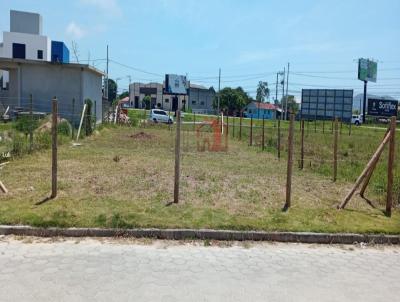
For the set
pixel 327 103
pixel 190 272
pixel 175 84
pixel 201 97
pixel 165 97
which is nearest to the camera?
pixel 190 272

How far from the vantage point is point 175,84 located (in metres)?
69.9

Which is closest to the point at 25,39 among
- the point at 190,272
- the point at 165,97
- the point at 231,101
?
the point at 190,272

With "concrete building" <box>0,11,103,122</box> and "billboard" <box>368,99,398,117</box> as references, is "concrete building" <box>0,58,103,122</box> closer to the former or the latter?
"concrete building" <box>0,11,103,122</box>

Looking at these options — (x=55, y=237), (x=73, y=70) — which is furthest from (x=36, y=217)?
(x=73, y=70)

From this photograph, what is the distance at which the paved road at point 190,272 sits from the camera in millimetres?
4402

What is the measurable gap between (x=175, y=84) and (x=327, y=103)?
23.8 meters

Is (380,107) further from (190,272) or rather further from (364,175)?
(190,272)

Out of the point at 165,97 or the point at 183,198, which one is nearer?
the point at 183,198

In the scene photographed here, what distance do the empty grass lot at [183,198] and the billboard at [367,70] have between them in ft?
232

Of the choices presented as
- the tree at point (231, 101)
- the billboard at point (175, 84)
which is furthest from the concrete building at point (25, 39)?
the tree at point (231, 101)

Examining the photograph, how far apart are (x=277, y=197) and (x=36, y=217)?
15.0 feet

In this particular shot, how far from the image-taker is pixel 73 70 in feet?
79.7

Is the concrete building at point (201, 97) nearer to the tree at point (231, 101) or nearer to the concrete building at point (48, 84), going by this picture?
the tree at point (231, 101)

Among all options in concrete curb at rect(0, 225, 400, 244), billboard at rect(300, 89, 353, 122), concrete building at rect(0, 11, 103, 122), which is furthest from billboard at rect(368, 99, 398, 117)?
concrete curb at rect(0, 225, 400, 244)
